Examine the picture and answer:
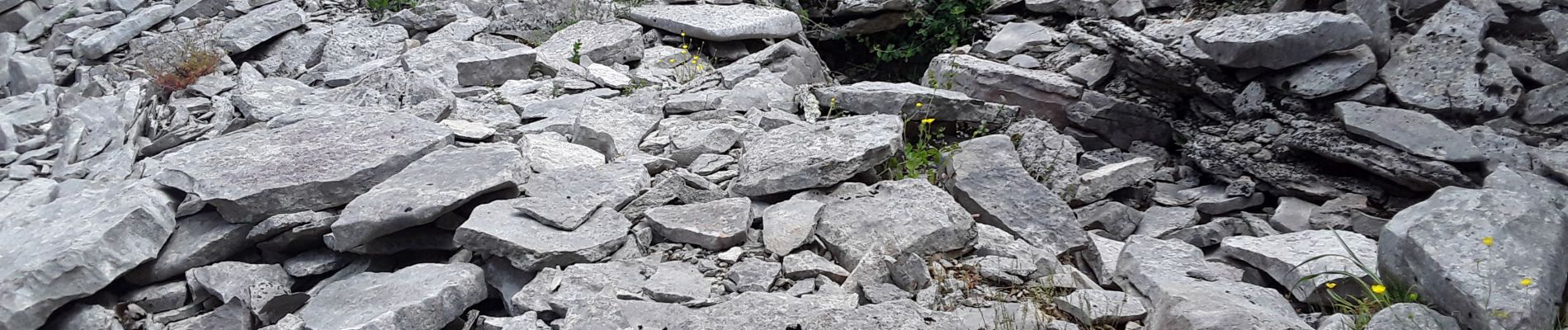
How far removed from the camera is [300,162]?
397 centimetres

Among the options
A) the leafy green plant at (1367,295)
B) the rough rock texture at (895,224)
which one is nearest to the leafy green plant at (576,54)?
the rough rock texture at (895,224)

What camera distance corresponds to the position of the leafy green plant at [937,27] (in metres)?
7.64

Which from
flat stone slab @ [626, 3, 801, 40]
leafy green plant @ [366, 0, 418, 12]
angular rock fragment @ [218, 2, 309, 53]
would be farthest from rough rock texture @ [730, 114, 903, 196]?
angular rock fragment @ [218, 2, 309, 53]

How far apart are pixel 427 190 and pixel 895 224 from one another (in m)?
1.79

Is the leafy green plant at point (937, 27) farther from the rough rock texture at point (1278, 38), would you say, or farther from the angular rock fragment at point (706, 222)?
the angular rock fragment at point (706, 222)

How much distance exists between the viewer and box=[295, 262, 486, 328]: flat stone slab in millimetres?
3195

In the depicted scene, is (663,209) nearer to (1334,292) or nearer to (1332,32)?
(1334,292)

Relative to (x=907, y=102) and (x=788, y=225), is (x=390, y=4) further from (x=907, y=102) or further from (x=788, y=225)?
(x=788, y=225)

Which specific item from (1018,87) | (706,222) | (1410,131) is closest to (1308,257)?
(1410,131)

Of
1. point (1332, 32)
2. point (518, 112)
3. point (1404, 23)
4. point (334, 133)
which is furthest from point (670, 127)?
point (1404, 23)

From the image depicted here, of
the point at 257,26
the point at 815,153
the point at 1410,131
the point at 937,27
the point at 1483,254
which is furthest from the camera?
the point at 937,27

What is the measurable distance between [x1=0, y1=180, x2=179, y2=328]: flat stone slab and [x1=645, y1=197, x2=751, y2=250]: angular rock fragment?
187 centimetres

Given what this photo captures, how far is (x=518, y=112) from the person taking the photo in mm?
5418

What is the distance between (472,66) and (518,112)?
70 centimetres
